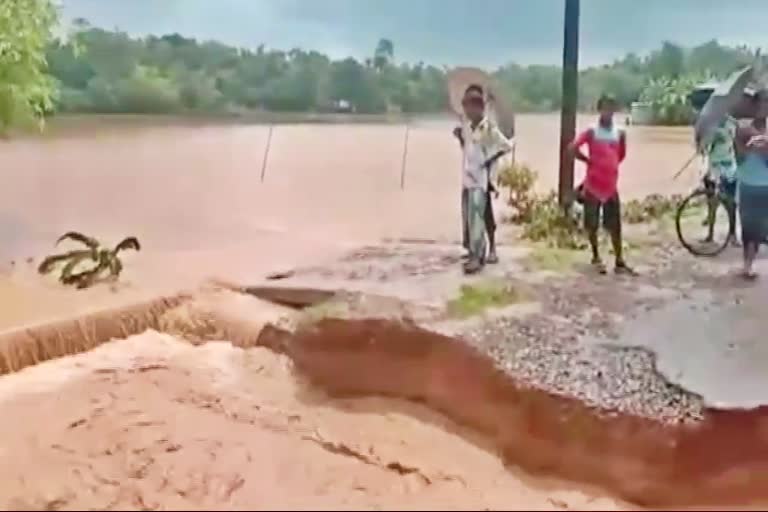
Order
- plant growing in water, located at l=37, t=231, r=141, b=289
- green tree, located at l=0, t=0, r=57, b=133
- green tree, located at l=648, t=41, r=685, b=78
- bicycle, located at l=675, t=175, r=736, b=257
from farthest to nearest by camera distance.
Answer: green tree, located at l=648, t=41, r=685, b=78 < green tree, located at l=0, t=0, r=57, b=133 < plant growing in water, located at l=37, t=231, r=141, b=289 < bicycle, located at l=675, t=175, r=736, b=257

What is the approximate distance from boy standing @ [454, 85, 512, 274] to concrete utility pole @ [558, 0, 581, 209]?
691 mm

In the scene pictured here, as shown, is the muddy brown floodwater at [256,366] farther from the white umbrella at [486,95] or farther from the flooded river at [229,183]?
the white umbrella at [486,95]

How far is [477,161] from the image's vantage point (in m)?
4.32

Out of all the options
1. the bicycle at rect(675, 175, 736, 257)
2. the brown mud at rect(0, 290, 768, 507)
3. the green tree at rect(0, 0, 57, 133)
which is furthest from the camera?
the green tree at rect(0, 0, 57, 133)

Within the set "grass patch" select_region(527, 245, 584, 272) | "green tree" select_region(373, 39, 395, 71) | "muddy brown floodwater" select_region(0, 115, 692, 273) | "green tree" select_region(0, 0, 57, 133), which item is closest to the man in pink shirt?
"grass patch" select_region(527, 245, 584, 272)

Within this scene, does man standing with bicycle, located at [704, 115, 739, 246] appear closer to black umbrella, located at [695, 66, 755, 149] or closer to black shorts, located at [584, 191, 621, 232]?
black umbrella, located at [695, 66, 755, 149]

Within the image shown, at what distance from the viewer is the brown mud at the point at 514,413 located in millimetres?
3082

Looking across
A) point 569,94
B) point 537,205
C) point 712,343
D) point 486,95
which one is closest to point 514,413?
point 712,343

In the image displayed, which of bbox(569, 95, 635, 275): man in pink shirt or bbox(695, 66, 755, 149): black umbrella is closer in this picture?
bbox(569, 95, 635, 275): man in pink shirt

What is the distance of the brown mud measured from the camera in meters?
3.08

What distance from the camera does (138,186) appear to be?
17.9 feet

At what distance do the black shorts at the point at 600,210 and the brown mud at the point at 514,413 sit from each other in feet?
3.50

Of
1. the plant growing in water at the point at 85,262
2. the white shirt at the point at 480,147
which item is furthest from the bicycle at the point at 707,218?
the plant growing in water at the point at 85,262

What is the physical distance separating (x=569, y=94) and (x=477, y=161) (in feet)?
3.20
